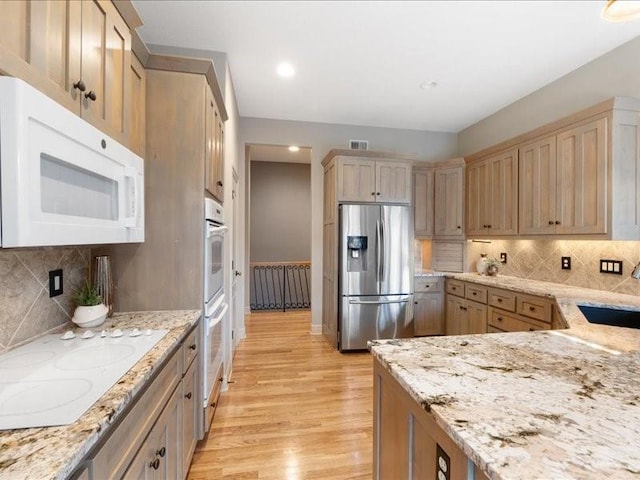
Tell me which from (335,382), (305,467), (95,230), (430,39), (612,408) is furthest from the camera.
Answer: (335,382)

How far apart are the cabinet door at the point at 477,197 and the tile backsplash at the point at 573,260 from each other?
357mm

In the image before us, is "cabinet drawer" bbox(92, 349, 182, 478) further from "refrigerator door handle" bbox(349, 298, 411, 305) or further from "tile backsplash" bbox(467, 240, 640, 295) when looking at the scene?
"tile backsplash" bbox(467, 240, 640, 295)

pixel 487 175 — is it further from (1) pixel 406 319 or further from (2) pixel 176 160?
(2) pixel 176 160

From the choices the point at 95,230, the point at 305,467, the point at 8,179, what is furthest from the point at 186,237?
the point at 305,467

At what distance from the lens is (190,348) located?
5.51 feet

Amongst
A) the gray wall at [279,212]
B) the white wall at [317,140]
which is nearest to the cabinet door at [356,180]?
the white wall at [317,140]

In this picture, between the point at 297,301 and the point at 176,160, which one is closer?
the point at 176,160

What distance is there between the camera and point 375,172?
12.3 ft

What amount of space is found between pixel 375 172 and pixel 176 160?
8.27ft

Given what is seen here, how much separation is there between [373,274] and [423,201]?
137 centimetres

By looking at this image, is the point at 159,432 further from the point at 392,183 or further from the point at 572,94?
the point at 572,94

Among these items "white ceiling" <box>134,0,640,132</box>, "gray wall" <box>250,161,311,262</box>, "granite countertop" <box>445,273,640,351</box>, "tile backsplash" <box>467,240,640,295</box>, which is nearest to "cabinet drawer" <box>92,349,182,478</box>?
"granite countertop" <box>445,273,640,351</box>

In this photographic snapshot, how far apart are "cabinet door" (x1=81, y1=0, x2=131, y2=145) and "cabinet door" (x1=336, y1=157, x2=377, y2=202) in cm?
251

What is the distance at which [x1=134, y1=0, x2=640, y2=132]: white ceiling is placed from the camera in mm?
2139
